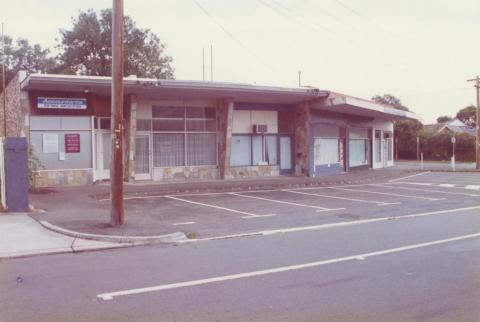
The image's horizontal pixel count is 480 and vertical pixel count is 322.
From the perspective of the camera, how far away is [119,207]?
38.4 feet

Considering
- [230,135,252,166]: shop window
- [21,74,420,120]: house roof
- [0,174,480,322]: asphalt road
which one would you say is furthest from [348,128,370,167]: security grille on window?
[0,174,480,322]: asphalt road

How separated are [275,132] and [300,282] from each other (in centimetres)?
2076

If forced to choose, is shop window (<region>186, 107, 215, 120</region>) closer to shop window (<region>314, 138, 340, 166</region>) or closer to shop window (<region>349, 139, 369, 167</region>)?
shop window (<region>314, 138, 340, 166</region>)

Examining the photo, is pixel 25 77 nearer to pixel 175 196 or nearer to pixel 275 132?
pixel 175 196

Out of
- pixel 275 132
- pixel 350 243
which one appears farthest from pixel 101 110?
pixel 350 243

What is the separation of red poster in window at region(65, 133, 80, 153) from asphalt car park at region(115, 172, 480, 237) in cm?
445

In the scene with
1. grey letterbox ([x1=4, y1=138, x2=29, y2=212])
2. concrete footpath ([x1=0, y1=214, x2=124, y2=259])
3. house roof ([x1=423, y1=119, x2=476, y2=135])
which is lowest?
concrete footpath ([x1=0, y1=214, x2=124, y2=259])

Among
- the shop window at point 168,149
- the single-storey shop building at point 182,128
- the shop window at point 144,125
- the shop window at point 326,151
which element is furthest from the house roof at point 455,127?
the shop window at point 144,125

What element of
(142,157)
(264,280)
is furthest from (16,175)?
(142,157)

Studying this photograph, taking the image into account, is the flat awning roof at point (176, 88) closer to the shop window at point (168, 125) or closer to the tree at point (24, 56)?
the shop window at point (168, 125)

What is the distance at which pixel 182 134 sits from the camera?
24.6 m

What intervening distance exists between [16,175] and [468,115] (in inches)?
3583

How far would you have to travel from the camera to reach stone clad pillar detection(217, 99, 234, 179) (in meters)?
24.8

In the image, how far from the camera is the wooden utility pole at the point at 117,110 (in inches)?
452
